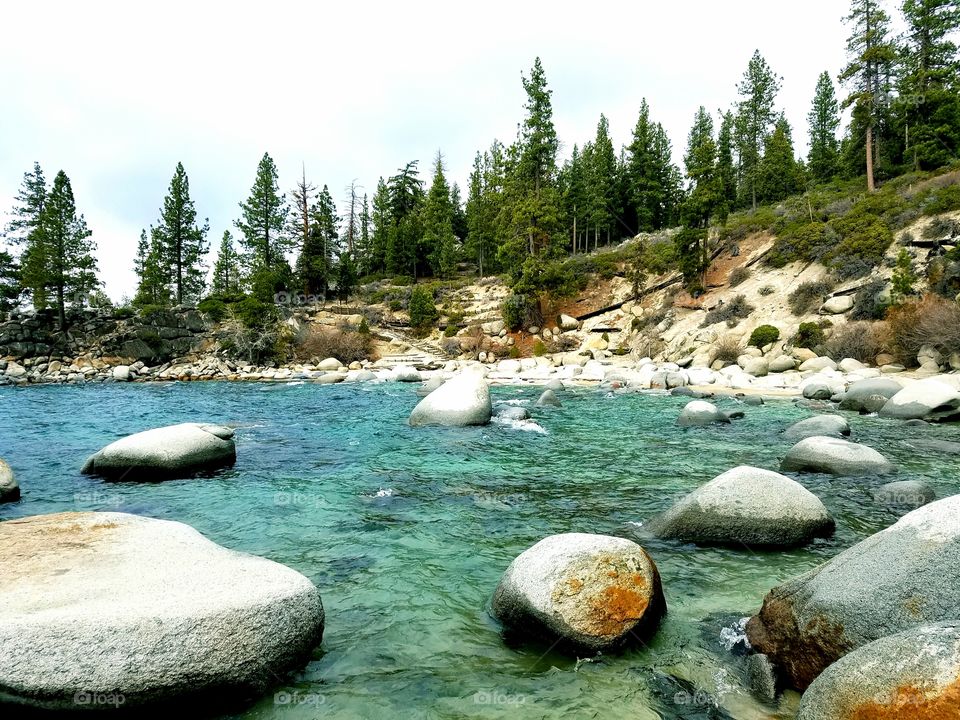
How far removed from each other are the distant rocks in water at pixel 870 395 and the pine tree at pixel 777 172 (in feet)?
154

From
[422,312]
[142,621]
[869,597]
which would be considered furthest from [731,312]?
[142,621]

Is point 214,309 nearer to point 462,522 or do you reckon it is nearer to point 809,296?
point 809,296

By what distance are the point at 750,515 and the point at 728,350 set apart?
24.3 meters

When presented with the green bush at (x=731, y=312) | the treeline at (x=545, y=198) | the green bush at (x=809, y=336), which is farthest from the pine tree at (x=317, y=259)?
the green bush at (x=809, y=336)

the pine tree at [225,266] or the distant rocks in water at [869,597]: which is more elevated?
the pine tree at [225,266]

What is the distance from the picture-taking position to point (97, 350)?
134ft

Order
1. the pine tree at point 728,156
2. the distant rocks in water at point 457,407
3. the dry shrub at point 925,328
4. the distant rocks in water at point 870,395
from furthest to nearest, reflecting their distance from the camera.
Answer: the pine tree at point 728,156 → the dry shrub at point 925,328 → the distant rocks in water at point 870,395 → the distant rocks in water at point 457,407

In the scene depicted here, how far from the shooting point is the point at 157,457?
352 inches

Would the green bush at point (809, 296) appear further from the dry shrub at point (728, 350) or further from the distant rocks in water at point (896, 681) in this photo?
the distant rocks in water at point (896, 681)

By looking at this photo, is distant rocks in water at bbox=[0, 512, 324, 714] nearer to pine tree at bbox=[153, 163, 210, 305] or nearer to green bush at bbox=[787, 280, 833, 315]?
green bush at bbox=[787, 280, 833, 315]

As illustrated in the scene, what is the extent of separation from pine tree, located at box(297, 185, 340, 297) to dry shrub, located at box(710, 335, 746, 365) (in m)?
36.5

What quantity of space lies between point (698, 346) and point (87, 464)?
1176 inches

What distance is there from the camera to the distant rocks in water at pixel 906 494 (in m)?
6.91

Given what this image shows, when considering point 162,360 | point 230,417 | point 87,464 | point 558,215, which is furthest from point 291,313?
point 87,464
